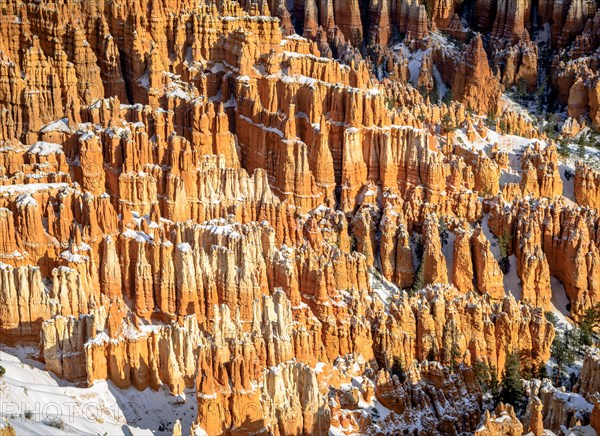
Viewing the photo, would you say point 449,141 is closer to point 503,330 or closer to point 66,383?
point 503,330

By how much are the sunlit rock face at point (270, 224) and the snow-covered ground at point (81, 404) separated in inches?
30.5

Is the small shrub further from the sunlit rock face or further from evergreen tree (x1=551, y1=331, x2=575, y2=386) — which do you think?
evergreen tree (x1=551, y1=331, x2=575, y2=386)

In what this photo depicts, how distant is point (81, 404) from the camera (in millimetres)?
53094

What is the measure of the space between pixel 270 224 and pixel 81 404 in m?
16.5

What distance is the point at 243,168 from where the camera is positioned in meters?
70.4

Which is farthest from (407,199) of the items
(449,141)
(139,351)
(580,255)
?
(139,351)

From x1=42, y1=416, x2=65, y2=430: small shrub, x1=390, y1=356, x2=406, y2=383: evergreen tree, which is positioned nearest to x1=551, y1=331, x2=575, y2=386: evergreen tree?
x1=390, y1=356, x2=406, y2=383: evergreen tree

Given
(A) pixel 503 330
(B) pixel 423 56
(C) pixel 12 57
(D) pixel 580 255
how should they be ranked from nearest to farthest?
(A) pixel 503 330
(D) pixel 580 255
(C) pixel 12 57
(B) pixel 423 56

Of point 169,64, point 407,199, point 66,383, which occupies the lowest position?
point 66,383

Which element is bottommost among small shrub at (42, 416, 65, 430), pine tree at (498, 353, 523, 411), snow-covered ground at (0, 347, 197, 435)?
pine tree at (498, 353, 523, 411)

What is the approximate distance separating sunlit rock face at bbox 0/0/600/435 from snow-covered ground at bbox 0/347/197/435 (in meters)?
0.78

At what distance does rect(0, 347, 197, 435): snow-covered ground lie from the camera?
162ft

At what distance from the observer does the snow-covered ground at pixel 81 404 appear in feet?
162

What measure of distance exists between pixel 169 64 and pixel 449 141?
16.7 meters
